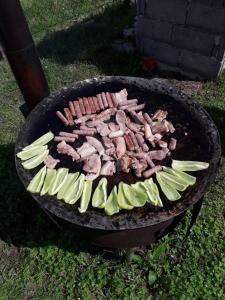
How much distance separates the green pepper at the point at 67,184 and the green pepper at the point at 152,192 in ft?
2.34

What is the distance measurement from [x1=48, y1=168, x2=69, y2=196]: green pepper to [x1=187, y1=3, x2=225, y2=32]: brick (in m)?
4.27

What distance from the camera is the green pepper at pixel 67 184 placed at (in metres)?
3.04

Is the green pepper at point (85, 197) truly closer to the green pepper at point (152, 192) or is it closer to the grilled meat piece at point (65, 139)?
the green pepper at point (152, 192)

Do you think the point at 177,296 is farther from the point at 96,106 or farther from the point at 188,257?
the point at 96,106

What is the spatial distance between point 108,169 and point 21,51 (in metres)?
1.86

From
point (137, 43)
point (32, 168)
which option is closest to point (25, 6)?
point (137, 43)

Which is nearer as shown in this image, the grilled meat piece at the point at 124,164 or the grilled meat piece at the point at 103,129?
the grilled meat piece at the point at 124,164

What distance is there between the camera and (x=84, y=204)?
293cm

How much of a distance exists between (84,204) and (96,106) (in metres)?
1.48

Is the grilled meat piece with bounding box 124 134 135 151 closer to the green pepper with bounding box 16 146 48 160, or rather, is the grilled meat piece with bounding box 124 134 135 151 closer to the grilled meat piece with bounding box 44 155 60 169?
the grilled meat piece with bounding box 44 155 60 169

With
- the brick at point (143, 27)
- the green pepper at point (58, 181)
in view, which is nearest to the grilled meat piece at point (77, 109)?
the green pepper at point (58, 181)

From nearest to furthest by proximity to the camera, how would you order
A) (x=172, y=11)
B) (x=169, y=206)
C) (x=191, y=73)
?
1. (x=169, y=206)
2. (x=172, y=11)
3. (x=191, y=73)

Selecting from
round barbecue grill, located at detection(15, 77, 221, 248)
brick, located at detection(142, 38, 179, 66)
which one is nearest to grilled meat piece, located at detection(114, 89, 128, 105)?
round barbecue grill, located at detection(15, 77, 221, 248)

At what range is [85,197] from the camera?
2.98m
